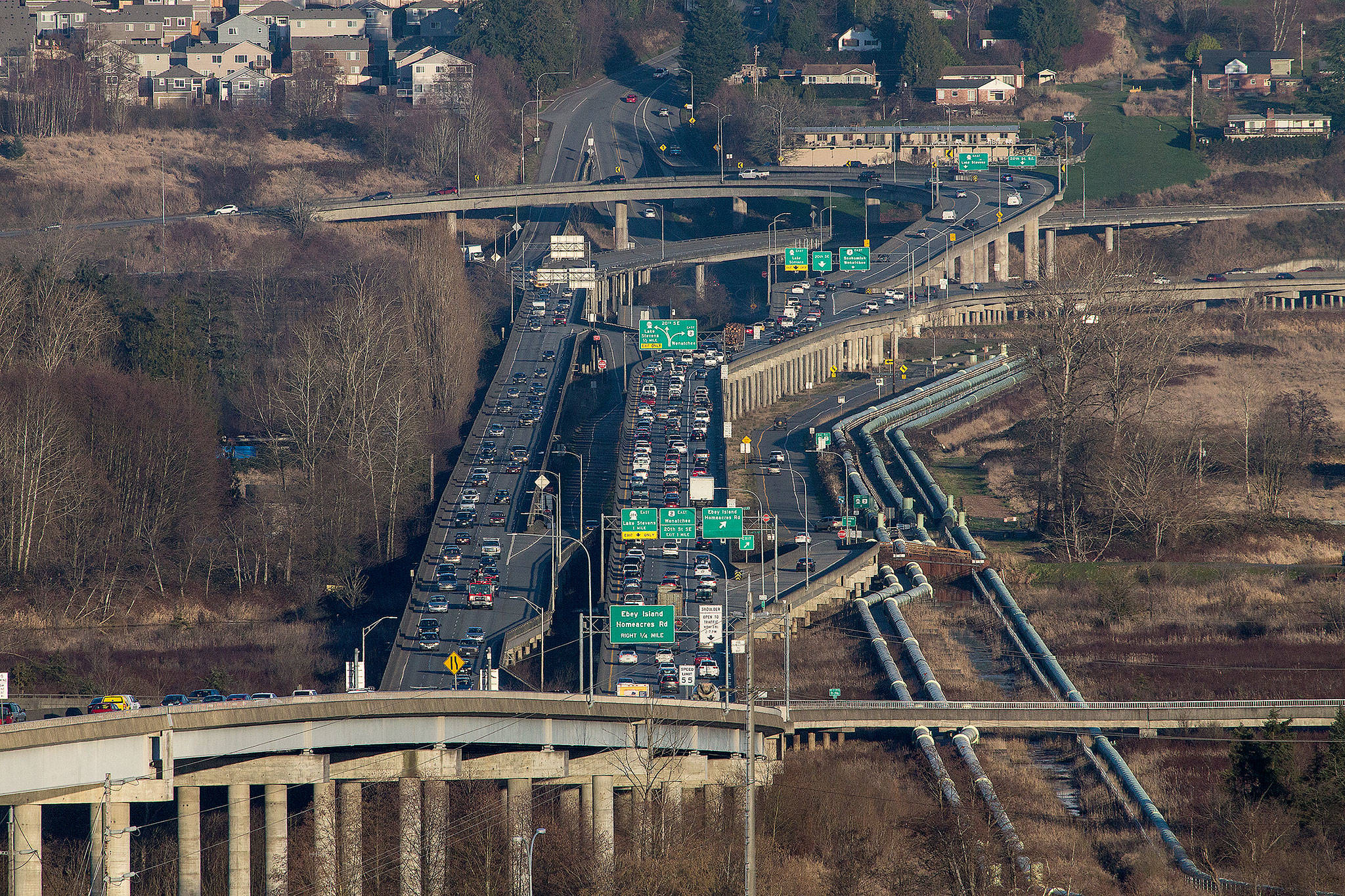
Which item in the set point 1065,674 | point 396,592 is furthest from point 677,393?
point 1065,674

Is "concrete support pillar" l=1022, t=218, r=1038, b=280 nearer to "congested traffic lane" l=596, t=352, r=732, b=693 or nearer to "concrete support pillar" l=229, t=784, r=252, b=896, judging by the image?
"congested traffic lane" l=596, t=352, r=732, b=693

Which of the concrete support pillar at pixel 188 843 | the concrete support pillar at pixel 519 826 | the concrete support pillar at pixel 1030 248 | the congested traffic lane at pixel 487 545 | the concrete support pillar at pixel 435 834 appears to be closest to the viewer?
the concrete support pillar at pixel 188 843

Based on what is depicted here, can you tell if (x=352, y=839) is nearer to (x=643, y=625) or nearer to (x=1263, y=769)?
(x=643, y=625)

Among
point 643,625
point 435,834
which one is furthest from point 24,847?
point 643,625

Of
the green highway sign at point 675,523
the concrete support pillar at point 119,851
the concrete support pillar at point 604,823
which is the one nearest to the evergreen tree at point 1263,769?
the concrete support pillar at point 604,823

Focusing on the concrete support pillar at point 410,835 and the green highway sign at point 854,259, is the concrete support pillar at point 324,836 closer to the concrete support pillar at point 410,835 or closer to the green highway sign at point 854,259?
the concrete support pillar at point 410,835

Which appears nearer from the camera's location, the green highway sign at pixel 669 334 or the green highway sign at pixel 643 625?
the green highway sign at pixel 643 625
